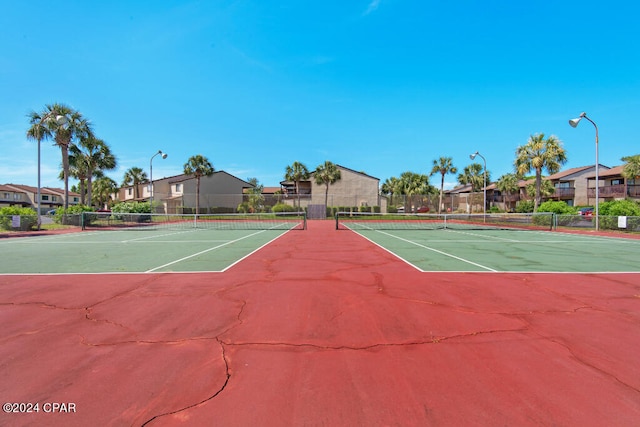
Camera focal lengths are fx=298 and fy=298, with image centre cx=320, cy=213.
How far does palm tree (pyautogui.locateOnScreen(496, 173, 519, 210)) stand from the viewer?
59.4 metres

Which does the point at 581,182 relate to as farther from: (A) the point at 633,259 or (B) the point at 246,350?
(B) the point at 246,350

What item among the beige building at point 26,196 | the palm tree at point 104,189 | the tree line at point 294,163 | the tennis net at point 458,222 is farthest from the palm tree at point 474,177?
the beige building at point 26,196

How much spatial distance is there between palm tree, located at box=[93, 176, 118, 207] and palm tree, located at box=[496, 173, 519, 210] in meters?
84.6

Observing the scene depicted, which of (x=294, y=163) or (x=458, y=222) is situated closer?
(x=458, y=222)

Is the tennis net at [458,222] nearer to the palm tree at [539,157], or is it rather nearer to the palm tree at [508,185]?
the palm tree at [539,157]

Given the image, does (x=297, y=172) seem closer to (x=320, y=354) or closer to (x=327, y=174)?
(x=327, y=174)

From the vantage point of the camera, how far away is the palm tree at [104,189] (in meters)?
65.9

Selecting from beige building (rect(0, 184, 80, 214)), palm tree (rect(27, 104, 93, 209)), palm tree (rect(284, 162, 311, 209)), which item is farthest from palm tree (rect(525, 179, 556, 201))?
beige building (rect(0, 184, 80, 214))

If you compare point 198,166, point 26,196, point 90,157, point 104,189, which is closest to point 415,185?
point 198,166

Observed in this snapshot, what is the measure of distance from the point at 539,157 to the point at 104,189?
80778 mm

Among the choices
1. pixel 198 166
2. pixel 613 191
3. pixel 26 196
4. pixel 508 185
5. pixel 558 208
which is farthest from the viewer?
pixel 26 196

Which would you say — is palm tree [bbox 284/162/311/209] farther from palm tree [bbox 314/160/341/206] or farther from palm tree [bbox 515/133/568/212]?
palm tree [bbox 515/133/568/212]

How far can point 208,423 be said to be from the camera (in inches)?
95.0

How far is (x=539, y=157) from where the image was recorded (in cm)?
3512
